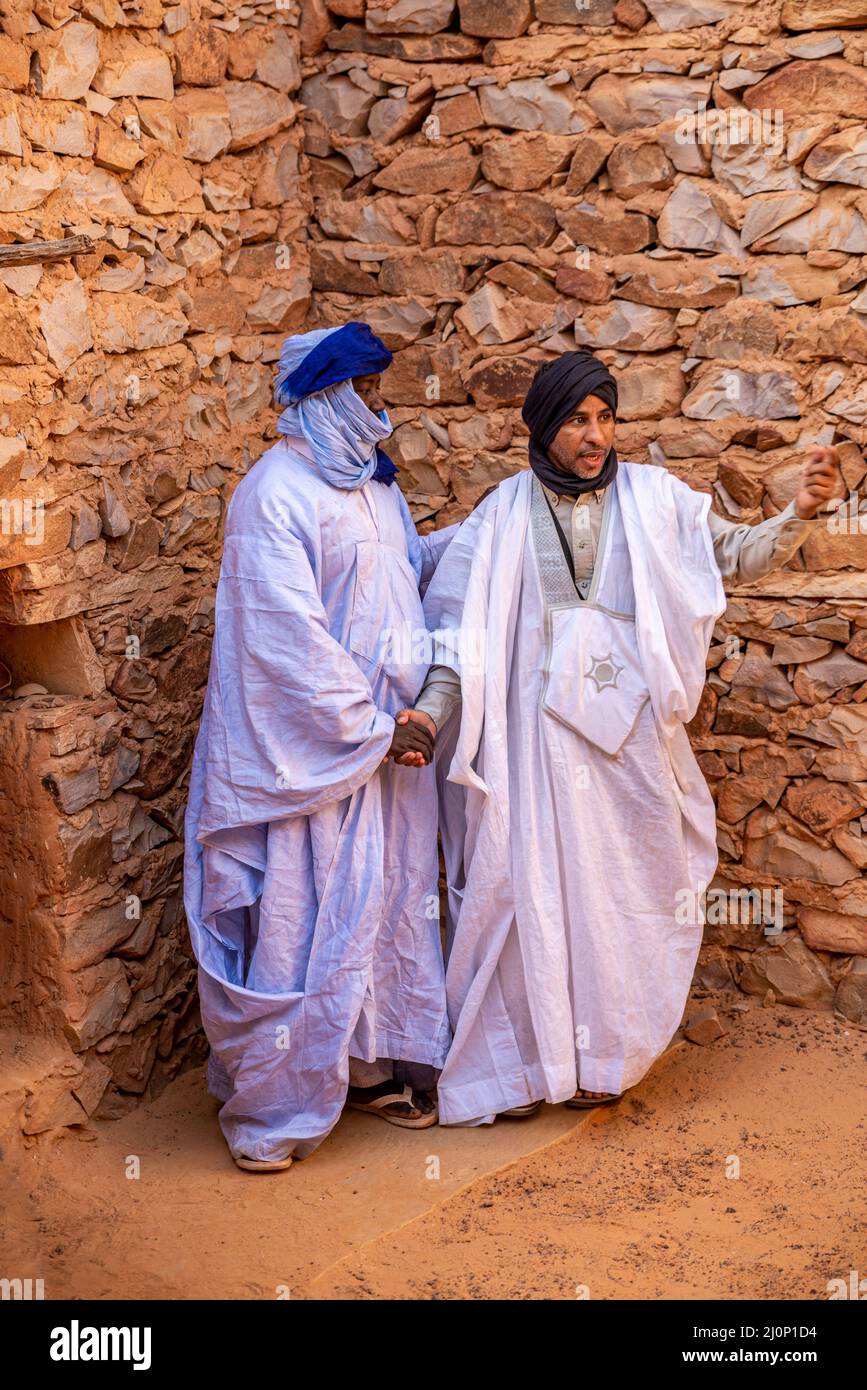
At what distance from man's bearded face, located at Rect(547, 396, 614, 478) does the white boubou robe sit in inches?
5.1

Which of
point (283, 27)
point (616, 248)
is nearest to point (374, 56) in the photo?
point (283, 27)

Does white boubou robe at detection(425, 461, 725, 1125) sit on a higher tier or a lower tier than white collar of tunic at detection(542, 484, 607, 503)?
lower

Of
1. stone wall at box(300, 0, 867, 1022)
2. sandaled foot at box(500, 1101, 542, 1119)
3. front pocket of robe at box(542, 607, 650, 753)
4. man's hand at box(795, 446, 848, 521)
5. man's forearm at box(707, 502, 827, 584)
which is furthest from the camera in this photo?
stone wall at box(300, 0, 867, 1022)

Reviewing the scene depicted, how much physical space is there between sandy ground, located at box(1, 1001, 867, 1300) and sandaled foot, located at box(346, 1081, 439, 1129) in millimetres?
35

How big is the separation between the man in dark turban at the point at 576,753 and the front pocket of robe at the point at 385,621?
2.3 inches

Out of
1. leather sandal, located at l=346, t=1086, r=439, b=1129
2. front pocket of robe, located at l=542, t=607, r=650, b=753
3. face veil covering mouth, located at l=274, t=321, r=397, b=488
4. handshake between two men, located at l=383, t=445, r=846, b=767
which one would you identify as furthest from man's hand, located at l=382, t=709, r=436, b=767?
leather sandal, located at l=346, t=1086, r=439, b=1129

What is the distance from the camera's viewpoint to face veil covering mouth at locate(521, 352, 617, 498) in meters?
3.53

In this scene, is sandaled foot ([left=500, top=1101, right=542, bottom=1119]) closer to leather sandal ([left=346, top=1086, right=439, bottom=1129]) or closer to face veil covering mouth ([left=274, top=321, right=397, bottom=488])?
leather sandal ([left=346, top=1086, right=439, bottom=1129])

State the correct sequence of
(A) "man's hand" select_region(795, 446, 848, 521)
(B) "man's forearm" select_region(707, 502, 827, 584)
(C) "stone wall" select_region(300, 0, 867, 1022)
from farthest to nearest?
(C) "stone wall" select_region(300, 0, 867, 1022), (B) "man's forearm" select_region(707, 502, 827, 584), (A) "man's hand" select_region(795, 446, 848, 521)

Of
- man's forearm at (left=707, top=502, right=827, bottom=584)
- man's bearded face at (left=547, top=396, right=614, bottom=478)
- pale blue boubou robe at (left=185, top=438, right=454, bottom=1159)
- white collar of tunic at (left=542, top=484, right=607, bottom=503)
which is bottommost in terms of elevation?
pale blue boubou robe at (left=185, top=438, right=454, bottom=1159)

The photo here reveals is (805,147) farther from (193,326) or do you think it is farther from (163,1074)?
(163,1074)

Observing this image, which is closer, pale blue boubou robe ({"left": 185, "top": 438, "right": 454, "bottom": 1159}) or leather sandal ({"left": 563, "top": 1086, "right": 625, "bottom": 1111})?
pale blue boubou robe ({"left": 185, "top": 438, "right": 454, "bottom": 1159})

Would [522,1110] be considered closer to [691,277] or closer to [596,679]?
[596,679]

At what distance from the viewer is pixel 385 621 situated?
365cm
